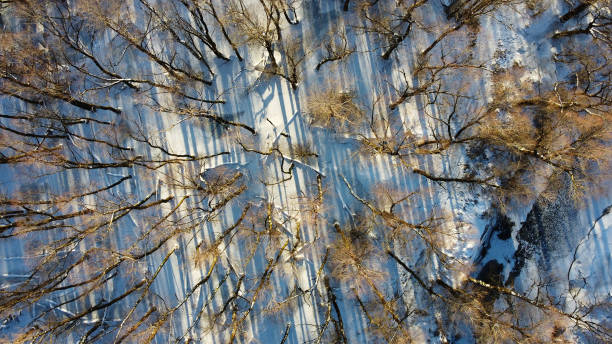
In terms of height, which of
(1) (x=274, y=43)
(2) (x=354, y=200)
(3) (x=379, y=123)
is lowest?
(2) (x=354, y=200)

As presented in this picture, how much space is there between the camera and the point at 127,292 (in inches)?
545

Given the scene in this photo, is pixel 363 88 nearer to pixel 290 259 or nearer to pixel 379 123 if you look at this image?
pixel 379 123

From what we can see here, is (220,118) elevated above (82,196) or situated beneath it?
elevated above

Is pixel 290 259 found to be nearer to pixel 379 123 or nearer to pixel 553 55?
pixel 379 123

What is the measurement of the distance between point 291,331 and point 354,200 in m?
5.30

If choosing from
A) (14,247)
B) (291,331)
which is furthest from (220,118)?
(14,247)

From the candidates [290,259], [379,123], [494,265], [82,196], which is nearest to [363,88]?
[379,123]

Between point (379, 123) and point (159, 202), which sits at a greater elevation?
point (379, 123)

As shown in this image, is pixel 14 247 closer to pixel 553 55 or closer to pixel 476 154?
pixel 476 154

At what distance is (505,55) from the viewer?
14.5 metres

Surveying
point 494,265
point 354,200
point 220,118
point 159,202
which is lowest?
point 494,265

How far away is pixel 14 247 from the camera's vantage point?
1444cm

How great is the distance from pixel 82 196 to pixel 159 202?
270cm

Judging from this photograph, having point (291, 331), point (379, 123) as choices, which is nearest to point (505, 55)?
point (379, 123)
